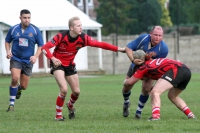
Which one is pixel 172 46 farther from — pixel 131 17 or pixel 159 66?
pixel 159 66

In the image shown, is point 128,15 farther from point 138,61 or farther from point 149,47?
point 138,61

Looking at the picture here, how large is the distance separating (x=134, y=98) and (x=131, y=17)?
114ft

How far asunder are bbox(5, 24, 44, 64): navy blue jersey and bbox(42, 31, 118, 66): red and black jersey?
7.43ft

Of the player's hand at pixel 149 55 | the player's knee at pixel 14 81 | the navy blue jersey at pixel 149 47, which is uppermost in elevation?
the navy blue jersey at pixel 149 47

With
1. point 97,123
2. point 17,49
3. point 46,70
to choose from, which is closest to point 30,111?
point 17,49

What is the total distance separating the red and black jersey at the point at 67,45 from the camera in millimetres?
11673

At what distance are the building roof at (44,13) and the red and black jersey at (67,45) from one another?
2184cm

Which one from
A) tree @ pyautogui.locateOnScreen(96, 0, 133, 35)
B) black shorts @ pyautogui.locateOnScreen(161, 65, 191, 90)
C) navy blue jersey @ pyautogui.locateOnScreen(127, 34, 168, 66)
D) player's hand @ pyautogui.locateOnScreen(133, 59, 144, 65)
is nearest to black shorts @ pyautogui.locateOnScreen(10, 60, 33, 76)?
navy blue jersey @ pyautogui.locateOnScreen(127, 34, 168, 66)

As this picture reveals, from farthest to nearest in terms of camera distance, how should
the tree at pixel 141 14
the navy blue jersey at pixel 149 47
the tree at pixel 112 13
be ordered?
the tree at pixel 141 14 → the tree at pixel 112 13 → the navy blue jersey at pixel 149 47

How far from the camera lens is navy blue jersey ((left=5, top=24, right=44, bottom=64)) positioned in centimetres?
1406

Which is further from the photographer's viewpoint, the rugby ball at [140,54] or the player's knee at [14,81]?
the player's knee at [14,81]

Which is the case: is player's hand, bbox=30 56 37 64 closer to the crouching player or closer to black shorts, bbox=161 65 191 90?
the crouching player

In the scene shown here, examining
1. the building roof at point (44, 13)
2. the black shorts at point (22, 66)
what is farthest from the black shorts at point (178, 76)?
the building roof at point (44, 13)

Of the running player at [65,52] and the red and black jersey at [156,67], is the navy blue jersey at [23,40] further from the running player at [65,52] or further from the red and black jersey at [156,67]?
the red and black jersey at [156,67]
